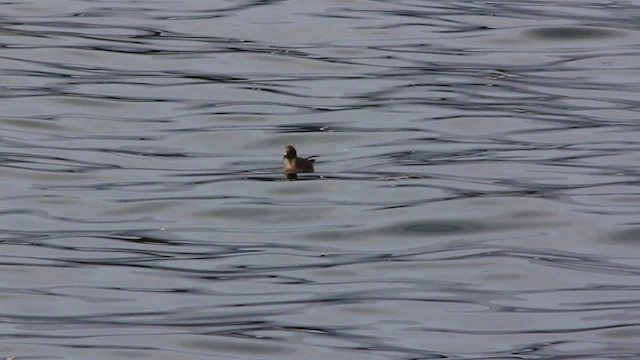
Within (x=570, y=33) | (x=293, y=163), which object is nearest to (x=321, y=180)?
(x=293, y=163)

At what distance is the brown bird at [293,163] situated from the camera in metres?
15.3

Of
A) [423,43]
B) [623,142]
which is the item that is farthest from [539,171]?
[423,43]

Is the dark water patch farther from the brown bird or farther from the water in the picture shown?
the brown bird

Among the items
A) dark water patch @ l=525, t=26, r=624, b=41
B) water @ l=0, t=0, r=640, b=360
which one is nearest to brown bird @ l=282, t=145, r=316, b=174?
water @ l=0, t=0, r=640, b=360

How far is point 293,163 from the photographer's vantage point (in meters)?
15.2

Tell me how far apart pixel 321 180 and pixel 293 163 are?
12.1 inches

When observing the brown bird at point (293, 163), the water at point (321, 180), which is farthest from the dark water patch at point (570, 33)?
the brown bird at point (293, 163)

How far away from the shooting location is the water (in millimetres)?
11617

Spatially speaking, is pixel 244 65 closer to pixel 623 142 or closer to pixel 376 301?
pixel 623 142

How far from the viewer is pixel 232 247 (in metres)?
13.5

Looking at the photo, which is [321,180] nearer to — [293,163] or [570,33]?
[293,163]

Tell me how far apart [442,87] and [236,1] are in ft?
16.2

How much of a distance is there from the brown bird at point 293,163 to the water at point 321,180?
0.39 feet

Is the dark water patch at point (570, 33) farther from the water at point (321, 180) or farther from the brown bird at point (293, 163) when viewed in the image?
the brown bird at point (293, 163)
